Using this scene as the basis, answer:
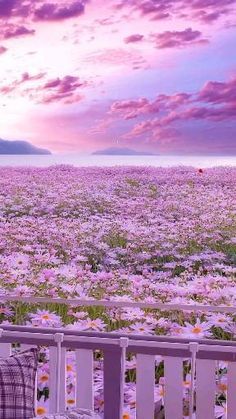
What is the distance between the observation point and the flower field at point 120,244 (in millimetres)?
2717

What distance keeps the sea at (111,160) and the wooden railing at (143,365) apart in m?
1.07

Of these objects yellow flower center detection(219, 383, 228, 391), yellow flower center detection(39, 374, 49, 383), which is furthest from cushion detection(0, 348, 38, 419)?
yellow flower center detection(219, 383, 228, 391)

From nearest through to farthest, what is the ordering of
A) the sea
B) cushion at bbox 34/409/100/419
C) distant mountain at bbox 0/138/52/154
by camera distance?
1. cushion at bbox 34/409/100/419
2. the sea
3. distant mountain at bbox 0/138/52/154

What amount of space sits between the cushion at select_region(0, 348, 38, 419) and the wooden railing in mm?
143

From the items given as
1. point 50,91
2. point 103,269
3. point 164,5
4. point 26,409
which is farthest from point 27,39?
point 26,409

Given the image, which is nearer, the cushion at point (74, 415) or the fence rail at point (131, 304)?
the cushion at point (74, 415)

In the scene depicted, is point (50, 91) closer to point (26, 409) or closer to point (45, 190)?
point (45, 190)

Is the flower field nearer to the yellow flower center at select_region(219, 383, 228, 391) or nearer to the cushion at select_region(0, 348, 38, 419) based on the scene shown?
the yellow flower center at select_region(219, 383, 228, 391)

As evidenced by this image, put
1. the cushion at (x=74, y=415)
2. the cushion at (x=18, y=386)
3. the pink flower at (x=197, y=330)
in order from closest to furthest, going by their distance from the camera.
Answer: the cushion at (x=74, y=415) → the cushion at (x=18, y=386) → the pink flower at (x=197, y=330)

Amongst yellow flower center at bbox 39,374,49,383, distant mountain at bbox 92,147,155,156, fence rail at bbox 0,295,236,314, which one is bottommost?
yellow flower center at bbox 39,374,49,383

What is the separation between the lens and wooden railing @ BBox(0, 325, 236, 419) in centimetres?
190

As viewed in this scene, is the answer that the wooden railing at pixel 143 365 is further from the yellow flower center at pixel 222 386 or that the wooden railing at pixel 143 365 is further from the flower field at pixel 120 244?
the flower field at pixel 120 244

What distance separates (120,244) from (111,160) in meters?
0.35

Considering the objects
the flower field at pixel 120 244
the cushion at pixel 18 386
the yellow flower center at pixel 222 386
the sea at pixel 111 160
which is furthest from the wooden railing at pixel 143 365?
the sea at pixel 111 160
